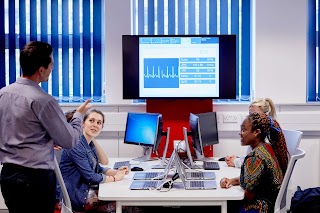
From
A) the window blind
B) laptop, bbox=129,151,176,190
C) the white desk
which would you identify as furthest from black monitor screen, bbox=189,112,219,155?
the window blind

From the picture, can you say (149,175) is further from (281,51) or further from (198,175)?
(281,51)

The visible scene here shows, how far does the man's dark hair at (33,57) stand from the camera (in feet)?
8.86

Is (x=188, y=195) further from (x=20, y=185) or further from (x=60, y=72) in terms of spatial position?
(x=60, y=72)

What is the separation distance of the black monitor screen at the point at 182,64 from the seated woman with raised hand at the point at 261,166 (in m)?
1.57

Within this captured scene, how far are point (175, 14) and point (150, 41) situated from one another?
1.66 ft

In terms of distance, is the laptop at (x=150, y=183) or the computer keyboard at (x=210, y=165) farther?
the computer keyboard at (x=210, y=165)

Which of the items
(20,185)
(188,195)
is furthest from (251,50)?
(20,185)

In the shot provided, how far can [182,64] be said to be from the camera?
505 cm

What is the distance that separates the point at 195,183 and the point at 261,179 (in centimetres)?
52

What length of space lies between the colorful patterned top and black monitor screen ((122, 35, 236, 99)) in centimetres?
176

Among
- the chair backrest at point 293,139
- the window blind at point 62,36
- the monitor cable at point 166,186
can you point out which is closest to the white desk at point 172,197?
the monitor cable at point 166,186

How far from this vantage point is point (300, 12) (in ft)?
17.3

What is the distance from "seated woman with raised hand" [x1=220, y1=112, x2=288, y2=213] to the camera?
328cm

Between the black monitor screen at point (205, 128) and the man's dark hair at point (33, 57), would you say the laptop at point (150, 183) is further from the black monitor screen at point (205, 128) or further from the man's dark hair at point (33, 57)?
the man's dark hair at point (33, 57)
